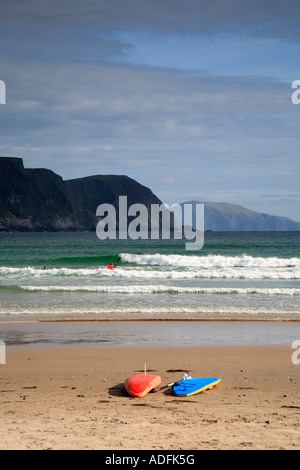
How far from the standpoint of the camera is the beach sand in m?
5.04

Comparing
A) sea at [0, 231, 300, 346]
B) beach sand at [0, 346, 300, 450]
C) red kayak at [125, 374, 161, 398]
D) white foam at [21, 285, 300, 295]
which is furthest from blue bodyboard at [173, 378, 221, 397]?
white foam at [21, 285, 300, 295]

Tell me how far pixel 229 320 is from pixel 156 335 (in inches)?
110

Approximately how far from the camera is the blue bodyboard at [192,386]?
7.05 metres

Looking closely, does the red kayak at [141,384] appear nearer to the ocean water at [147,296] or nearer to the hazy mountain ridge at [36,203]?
the ocean water at [147,296]

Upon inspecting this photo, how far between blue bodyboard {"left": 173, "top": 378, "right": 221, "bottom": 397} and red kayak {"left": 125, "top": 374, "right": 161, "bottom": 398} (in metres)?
0.34

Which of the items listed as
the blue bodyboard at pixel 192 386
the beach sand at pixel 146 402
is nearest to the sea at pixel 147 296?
the beach sand at pixel 146 402

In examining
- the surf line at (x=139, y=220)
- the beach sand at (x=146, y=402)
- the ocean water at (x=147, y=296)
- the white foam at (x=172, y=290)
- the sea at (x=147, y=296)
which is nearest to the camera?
the beach sand at (x=146, y=402)

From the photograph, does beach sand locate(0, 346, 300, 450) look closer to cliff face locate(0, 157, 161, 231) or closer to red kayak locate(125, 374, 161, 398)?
red kayak locate(125, 374, 161, 398)

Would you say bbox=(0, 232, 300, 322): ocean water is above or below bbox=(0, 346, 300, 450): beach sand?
above

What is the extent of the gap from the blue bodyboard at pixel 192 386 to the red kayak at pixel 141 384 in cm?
34

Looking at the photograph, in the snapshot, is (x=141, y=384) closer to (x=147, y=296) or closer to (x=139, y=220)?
(x=147, y=296)

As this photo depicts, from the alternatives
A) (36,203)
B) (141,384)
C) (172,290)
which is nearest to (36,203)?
(36,203)

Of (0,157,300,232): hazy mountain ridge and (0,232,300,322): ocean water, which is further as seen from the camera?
(0,157,300,232): hazy mountain ridge
